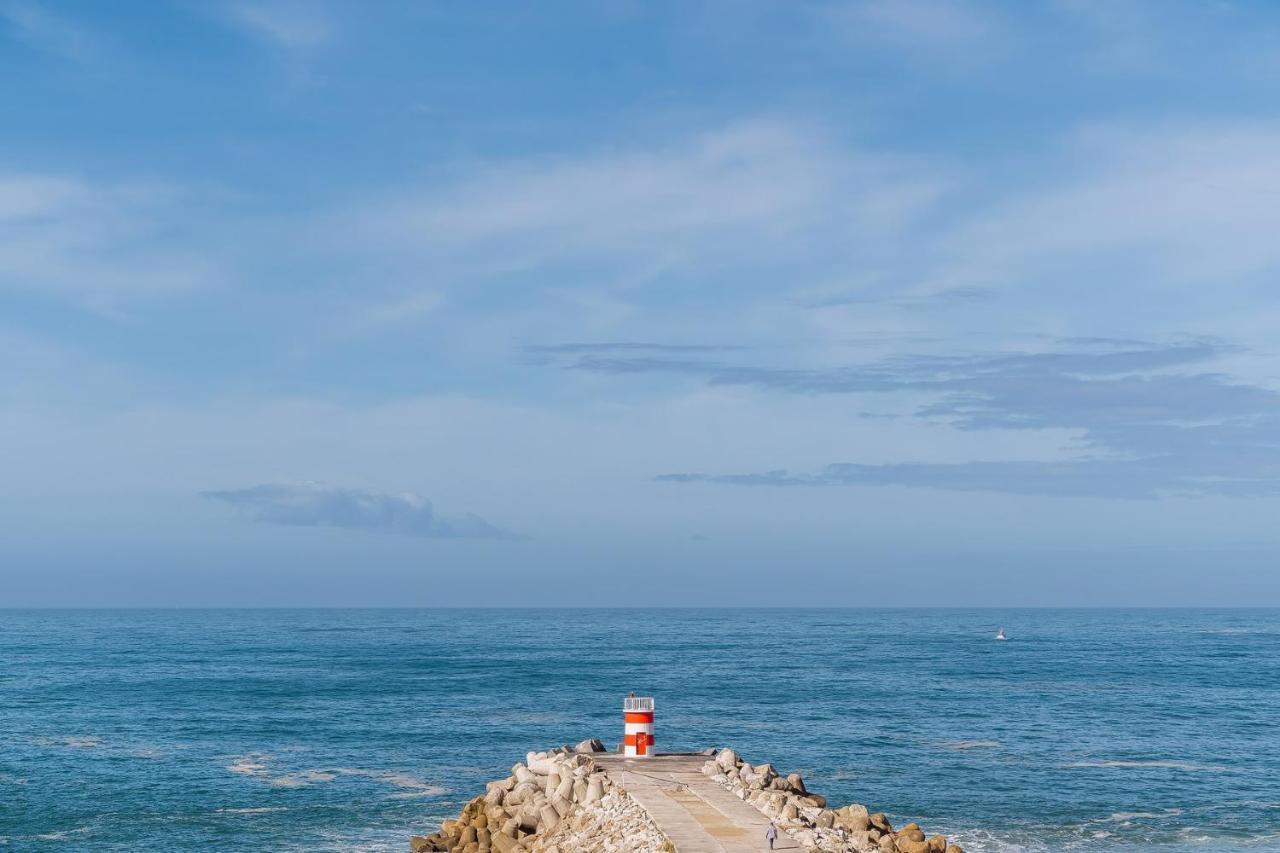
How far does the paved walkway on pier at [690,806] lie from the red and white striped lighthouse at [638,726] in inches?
11.4

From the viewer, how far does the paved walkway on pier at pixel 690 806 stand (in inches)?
901

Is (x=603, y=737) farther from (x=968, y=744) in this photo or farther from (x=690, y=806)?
(x=690, y=806)

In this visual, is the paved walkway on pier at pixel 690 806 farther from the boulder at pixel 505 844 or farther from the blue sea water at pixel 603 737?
the blue sea water at pixel 603 737

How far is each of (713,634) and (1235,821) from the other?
11019 centimetres

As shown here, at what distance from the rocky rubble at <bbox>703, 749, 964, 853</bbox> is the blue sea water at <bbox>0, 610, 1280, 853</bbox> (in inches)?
268

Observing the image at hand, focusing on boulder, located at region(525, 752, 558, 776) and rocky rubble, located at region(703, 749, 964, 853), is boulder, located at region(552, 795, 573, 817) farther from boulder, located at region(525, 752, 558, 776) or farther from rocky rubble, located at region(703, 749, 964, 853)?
rocky rubble, located at region(703, 749, 964, 853)

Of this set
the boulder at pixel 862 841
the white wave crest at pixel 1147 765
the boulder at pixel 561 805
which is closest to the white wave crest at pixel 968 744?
the white wave crest at pixel 1147 765

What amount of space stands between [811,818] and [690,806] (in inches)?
98.9

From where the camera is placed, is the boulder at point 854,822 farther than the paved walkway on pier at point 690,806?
Yes

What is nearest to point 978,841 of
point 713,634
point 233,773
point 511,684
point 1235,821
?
point 1235,821

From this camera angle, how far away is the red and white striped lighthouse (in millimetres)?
31844

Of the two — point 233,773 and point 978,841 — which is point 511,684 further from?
point 978,841

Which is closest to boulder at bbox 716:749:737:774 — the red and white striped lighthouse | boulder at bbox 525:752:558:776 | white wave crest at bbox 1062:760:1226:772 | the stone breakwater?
the red and white striped lighthouse

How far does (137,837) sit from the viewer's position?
34469mm
